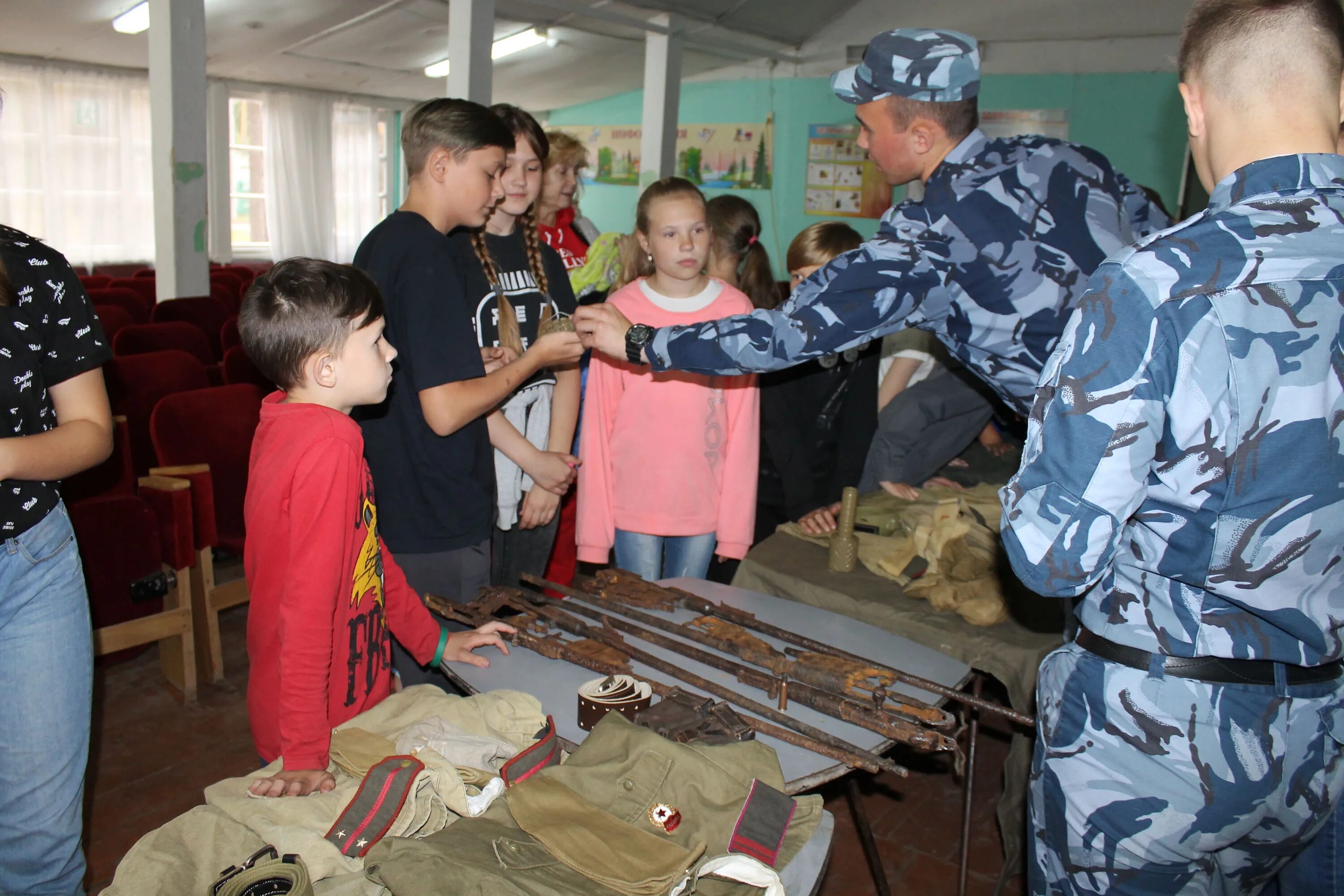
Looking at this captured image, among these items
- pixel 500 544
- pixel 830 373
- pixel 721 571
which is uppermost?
pixel 830 373

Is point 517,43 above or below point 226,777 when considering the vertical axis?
above

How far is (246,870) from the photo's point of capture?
3.39 feet

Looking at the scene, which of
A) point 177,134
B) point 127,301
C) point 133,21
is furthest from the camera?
point 133,21

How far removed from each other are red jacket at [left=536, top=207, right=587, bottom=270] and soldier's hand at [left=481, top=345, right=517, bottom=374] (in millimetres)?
1489

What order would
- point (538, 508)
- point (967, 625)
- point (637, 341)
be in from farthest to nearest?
point (538, 508)
point (637, 341)
point (967, 625)

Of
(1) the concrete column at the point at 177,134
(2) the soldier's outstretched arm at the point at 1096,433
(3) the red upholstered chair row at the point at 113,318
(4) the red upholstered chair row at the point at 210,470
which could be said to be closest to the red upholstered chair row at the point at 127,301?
(1) the concrete column at the point at 177,134

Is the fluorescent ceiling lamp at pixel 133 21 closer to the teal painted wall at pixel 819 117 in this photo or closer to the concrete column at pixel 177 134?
the concrete column at pixel 177 134

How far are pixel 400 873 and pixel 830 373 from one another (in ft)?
7.68

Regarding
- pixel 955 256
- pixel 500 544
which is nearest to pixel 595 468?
pixel 500 544

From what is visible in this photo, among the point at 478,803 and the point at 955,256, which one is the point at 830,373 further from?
the point at 478,803

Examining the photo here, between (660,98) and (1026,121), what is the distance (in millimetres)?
3707

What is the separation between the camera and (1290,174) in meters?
1.09

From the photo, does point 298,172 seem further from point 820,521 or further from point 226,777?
point 820,521

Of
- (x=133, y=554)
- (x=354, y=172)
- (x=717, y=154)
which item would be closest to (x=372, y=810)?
(x=133, y=554)
